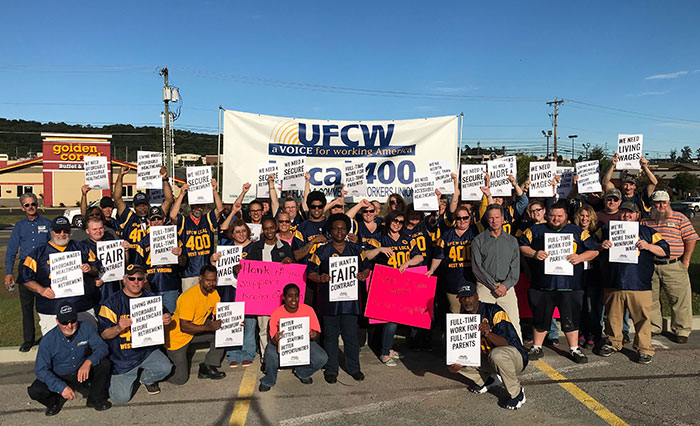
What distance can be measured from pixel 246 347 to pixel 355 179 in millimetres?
3444

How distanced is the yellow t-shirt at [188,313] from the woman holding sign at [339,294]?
1.33 m

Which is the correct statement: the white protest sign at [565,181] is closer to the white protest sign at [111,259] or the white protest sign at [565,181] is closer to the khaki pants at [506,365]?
the khaki pants at [506,365]

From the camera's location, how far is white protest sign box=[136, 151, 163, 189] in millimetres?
7652

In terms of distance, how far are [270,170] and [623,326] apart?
5.83m

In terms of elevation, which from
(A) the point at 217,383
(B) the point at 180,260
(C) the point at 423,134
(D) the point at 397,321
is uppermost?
(C) the point at 423,134

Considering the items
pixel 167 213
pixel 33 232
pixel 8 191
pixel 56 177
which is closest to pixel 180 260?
pixel 167 213

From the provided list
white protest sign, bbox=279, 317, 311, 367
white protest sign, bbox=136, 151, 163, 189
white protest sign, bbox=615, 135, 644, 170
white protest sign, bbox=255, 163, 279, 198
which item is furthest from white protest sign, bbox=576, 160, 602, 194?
white protest sign, bbox=136, 151, 163, 189

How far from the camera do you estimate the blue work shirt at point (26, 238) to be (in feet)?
23.1

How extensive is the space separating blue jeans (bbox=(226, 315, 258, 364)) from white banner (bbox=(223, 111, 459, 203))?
139 inches

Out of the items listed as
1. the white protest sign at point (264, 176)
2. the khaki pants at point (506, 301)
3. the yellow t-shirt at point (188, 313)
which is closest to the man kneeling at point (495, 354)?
the khaki pants at point (506, 301)

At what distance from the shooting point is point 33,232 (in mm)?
7059

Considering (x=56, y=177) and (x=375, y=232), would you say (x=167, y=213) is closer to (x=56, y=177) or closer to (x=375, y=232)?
(x=375, y=232)

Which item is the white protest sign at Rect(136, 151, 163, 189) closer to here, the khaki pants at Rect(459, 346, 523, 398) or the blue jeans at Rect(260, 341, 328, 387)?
the blue jeans at Rect(260, 341, 328, 387)

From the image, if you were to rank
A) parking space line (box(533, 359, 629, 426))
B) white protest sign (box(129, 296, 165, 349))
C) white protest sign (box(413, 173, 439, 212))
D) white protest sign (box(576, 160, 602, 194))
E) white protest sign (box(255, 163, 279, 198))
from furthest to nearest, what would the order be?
white protest sign (box(255, 163, 279, 198))
white protest sign (box(576, 160, 602, 194))
white protest sign (box(413, 173, 439, 212))
white protest sign (box(129, 296, 165, 349))
parking space line (box(533, 359, 629, 426))
